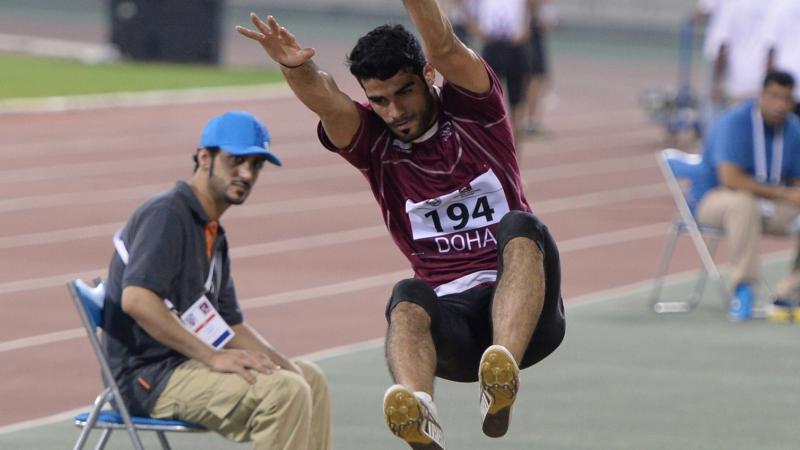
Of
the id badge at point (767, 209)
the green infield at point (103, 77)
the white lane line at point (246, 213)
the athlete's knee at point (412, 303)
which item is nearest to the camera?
the athlete's knee at point (412, 303)

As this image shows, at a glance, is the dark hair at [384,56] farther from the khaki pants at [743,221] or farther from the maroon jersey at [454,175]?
the khaki pants at [743,221]

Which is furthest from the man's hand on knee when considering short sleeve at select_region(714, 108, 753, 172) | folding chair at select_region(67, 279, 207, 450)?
short sleeve at select_region(714, 108, 753, 172)

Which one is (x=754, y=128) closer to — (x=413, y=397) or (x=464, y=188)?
(x=464, y=188)

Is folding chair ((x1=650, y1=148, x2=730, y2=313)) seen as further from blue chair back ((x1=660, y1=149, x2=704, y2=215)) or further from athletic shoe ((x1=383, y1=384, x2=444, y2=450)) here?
athletic shoe ((x1=383, y1=384, x2=444, y2=450))

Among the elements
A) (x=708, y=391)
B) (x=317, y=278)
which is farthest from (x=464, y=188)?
(x=317, y=278)

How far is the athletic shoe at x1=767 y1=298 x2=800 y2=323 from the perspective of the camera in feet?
38.9

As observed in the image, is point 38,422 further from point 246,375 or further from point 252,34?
point 252,34

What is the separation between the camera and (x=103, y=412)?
679 cm

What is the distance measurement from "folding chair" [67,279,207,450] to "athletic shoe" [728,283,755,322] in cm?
578

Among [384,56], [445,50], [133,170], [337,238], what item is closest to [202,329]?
[384,56]

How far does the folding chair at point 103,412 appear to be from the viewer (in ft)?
21.8

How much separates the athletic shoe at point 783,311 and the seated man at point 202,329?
211 inches

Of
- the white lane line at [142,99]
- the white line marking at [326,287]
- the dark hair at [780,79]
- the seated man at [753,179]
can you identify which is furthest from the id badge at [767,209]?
the white lane line at [142,99]

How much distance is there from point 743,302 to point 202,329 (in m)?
5.63
